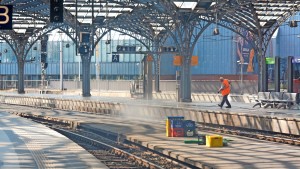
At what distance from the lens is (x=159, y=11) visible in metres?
63.1

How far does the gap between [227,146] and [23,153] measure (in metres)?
7.49

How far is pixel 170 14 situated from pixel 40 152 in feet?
110

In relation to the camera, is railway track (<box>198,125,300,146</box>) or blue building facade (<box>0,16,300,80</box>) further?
blue building facade (<box>0,16,300,80</box>)

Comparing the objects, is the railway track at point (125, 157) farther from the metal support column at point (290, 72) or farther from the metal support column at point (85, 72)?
the metal support column at point (85, 72)

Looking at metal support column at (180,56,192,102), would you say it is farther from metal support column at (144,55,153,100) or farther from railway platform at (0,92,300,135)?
railway platform at (0,92,300,135)

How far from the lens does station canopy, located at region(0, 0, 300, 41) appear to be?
55.9m

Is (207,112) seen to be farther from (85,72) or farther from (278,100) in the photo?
(85,72)

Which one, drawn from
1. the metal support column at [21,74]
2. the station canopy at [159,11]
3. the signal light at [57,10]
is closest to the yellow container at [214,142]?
the signal light at [57,10]

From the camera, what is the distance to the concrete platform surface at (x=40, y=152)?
63.1 ft

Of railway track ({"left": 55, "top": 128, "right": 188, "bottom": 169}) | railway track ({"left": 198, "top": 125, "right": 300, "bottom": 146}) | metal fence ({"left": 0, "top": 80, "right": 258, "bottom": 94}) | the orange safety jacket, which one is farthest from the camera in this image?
metal fence ({"left": 0, "top": 80, "right": 258, "bottom": 94})

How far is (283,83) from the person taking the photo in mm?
58500

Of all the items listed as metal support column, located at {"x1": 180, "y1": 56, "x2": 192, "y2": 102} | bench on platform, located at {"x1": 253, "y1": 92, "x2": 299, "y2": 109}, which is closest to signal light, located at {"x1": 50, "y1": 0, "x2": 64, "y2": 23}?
bench on platform, located at {"x1": 253, "y1": 92, "x2": 299, "y2": 109}

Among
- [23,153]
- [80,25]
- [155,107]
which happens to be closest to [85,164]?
[23,153]

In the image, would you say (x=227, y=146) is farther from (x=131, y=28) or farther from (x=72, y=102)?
(x=131, y=28)
